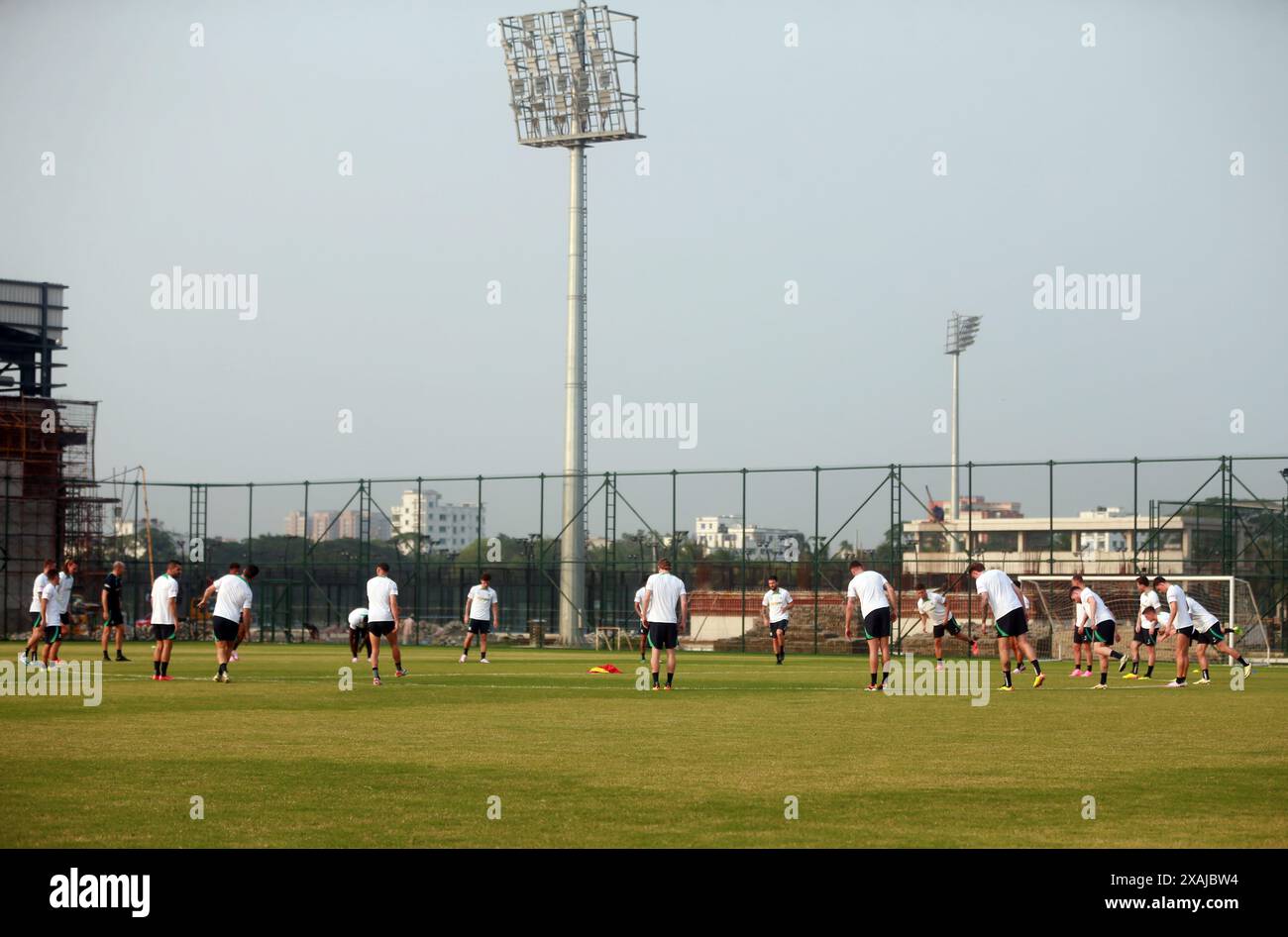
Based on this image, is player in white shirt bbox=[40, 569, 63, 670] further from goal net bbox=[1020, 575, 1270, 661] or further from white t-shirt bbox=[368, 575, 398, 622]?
goal net bbox=[1020, 575, 1270, 661]

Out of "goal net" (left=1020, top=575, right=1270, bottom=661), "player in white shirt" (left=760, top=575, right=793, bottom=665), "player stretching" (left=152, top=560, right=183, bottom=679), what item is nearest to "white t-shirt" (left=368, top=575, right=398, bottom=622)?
"player stretching" (left=152, top=560, right=183, bottom=679)

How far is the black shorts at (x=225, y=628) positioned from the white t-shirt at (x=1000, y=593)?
38.8 ft

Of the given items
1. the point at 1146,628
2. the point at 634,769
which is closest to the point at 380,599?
the point at 634,769

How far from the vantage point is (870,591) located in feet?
79.8

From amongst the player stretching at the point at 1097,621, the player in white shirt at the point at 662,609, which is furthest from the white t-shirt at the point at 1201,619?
the player in white shirt at the point at 662,609

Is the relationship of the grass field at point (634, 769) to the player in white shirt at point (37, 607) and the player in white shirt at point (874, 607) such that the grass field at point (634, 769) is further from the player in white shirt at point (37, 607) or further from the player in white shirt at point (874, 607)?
the player in white shirt at point (37, 607)

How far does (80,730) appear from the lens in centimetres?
1619

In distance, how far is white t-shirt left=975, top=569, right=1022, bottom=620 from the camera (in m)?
24.6

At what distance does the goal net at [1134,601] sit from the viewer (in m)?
41.9

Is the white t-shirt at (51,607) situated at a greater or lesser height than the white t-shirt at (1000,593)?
lesser

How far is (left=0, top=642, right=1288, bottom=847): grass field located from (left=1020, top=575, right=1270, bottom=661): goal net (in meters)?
18.7
